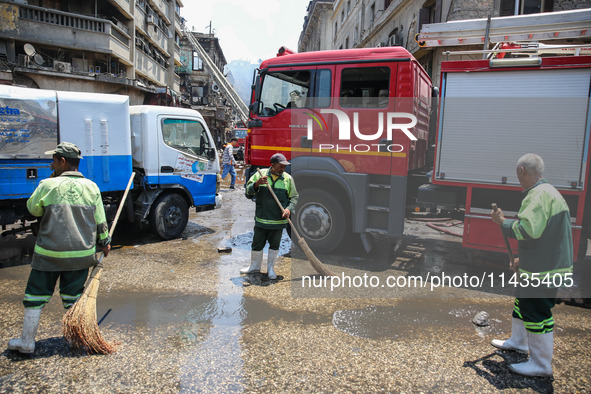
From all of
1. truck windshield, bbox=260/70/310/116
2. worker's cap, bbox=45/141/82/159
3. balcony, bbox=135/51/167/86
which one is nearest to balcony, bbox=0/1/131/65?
balcony, bbox=135/51/167/86

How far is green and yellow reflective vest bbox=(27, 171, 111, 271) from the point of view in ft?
10.7

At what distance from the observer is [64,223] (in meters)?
3.30

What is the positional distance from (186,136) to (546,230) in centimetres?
621

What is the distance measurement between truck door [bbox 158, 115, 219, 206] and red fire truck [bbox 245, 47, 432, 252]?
154 centimetres

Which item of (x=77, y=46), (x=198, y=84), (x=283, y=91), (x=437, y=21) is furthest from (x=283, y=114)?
(x=198, y=84)

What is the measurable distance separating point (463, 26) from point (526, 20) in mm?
895

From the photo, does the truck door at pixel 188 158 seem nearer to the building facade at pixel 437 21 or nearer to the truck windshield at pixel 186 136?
the truck windshield at pixel 186 136

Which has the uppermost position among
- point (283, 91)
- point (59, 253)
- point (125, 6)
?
point (125, 6)

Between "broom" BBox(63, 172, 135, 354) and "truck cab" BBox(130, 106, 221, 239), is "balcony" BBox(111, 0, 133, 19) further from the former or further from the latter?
"broom" BBox(63, 172, 135, 354)

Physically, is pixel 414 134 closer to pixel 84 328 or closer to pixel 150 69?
pixel 84 328

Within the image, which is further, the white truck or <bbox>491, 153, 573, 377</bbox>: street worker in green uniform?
the white truck

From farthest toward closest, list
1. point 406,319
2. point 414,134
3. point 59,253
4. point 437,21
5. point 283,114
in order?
1. point 437,21
2. point 283,114
3. point 414,134
4. point 406,319
5. point 59,253

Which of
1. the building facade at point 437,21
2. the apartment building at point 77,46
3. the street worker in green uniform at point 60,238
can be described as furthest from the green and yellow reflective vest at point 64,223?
the apartment building at point 77,46

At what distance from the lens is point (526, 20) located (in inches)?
239
